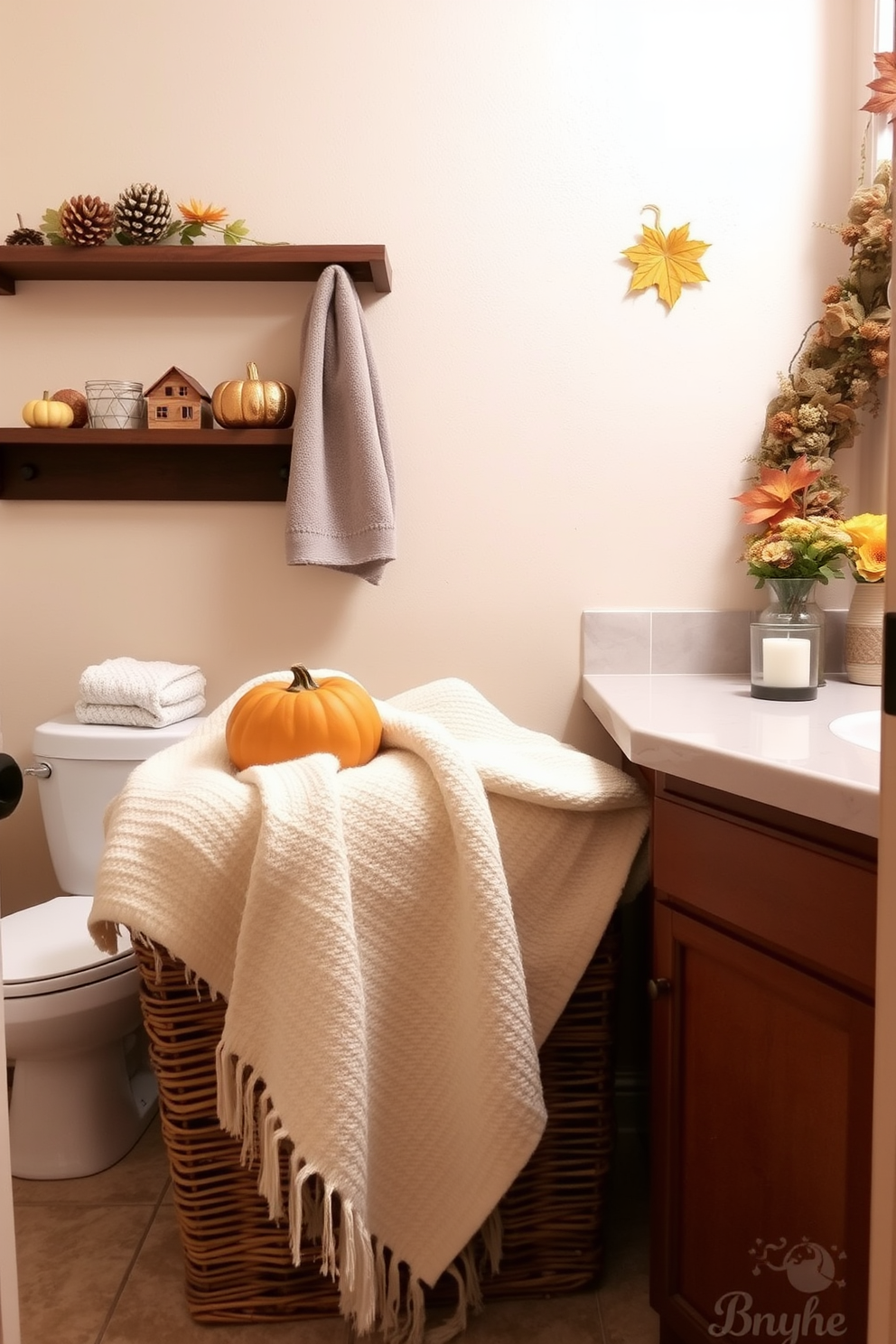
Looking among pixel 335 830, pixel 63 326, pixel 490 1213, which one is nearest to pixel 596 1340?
pixel 490 1213

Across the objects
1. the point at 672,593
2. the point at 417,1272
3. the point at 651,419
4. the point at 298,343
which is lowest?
the point at 417,1272

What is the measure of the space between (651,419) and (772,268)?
0.34 metres

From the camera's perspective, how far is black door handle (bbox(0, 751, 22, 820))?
55cm

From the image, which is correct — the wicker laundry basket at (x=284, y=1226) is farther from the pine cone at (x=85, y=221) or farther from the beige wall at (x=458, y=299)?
the pine cone at (x=85, y=221)

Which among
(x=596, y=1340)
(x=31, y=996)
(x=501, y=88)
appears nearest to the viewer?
(x=596, y=1340)

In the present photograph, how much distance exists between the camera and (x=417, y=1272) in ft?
3.99

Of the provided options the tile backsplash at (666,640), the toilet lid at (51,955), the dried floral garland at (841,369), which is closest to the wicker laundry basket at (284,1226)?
the toilet lid at (51,955)

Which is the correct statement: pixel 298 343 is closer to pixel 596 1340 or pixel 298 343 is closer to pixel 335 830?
pixel 335 830

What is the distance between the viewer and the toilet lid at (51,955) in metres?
1.48

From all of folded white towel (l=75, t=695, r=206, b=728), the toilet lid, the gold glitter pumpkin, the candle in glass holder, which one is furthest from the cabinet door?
the gold glitter pumpkin

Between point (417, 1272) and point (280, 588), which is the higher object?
point (280, 588)

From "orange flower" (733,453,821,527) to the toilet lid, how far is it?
1.22 meters

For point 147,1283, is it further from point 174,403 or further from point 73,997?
point 174,403

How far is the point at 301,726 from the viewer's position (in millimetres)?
1354
